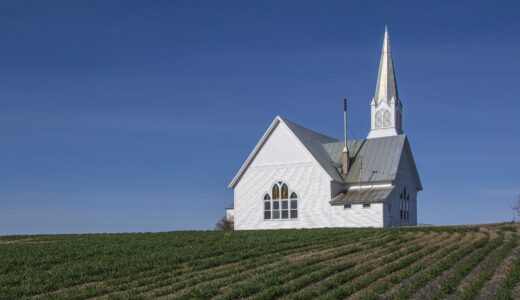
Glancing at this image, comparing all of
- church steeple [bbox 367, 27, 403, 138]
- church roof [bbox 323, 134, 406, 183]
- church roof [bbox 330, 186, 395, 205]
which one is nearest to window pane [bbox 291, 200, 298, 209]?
church roof [bbox 330, 186, 395, 205]

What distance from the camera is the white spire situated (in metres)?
57.8

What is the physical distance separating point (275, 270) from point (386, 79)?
150 feet

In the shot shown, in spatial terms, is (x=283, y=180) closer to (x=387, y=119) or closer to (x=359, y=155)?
(x=359, y=155)

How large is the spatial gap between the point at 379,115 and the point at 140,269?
4307 centimetres

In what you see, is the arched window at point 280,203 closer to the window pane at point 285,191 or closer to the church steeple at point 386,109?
the window pane at point 285,191

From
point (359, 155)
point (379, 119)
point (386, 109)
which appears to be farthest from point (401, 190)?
point (386, 109)

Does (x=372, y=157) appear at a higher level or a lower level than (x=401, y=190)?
higher

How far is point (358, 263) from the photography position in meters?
Result: 18.2

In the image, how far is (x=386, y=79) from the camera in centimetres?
5947

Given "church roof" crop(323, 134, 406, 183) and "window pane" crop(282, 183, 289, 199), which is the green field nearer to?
"church roof" crop(323, 134, 406, 183)

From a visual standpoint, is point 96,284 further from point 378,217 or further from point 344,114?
point 344,114

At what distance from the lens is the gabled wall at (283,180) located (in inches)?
1713

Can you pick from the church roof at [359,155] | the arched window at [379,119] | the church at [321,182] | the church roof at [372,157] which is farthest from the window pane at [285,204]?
the arched window at [379,119]

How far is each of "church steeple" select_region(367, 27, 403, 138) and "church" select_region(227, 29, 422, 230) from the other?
26.4 ft
